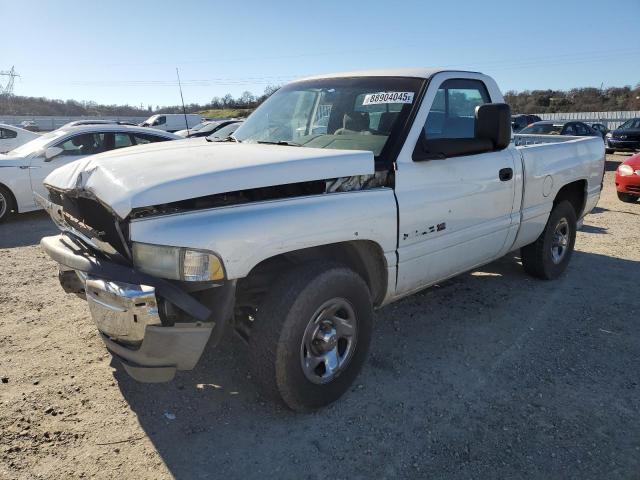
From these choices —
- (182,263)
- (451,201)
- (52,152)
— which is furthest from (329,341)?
(52,152)

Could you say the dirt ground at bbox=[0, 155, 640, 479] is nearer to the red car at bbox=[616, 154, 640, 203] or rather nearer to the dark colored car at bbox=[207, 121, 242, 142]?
the dark colored car at bbox=[207, 121, 242, 142]

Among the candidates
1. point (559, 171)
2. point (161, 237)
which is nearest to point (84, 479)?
point (161, 237)

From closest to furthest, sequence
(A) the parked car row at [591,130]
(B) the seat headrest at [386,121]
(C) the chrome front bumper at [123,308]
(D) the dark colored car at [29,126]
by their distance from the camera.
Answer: (C) the chrome front bumper at [123,308]
(B) the seat headrest at [386,121]
(A) the parked car row at [591,130]
(D) the dark colored car at [29,126]

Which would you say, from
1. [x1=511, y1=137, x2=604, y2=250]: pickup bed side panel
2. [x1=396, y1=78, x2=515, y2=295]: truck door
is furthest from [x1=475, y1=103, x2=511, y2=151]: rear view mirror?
[x1=511, y1=137, x2=604, y2=250]: pickup bed side panel

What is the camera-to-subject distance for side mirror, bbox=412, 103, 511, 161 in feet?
10.8

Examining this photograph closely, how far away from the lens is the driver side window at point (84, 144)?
8672mm

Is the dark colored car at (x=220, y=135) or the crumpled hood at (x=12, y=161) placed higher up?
the dark colored car at (x=220, y=135)

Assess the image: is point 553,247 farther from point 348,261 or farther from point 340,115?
point 348,261

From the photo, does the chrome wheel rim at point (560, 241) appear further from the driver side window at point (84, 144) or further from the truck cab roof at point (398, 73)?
the driver side window at point (84, 144)

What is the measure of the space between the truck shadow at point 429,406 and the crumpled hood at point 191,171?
1.33m

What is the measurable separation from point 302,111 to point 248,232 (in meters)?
1.80

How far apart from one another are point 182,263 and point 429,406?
5.69ft

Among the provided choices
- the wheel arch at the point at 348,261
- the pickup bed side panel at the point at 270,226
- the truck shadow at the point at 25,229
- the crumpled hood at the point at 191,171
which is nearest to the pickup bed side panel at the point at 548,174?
the wheel arch at the point at 348,261

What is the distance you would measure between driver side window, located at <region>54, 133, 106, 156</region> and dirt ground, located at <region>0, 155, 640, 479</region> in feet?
16.0
